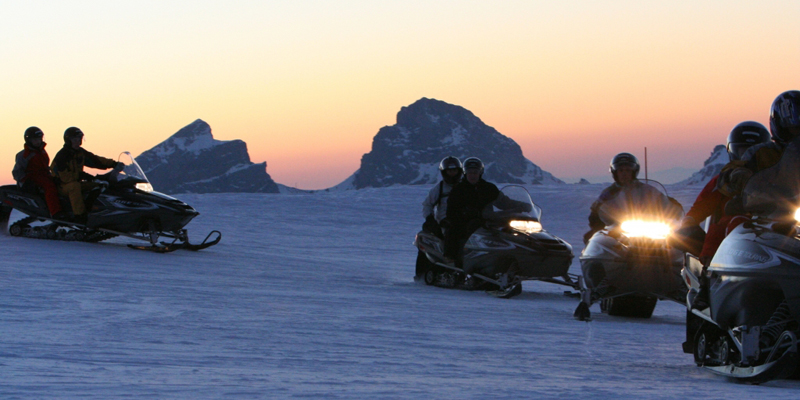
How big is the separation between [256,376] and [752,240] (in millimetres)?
2199

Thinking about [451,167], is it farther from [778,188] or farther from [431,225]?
[778,188]

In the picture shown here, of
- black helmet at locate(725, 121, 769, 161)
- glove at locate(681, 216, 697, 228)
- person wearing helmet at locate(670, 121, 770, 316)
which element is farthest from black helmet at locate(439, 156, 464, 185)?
black helmet at locate(725, 121, 769, 161)

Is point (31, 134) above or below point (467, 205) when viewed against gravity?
above

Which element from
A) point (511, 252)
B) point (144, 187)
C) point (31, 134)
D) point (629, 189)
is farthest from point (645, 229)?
point (31, 134)

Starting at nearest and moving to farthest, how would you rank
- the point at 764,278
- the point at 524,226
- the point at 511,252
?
the point at 764,278 → the point at 511,252 → the point at 524,226

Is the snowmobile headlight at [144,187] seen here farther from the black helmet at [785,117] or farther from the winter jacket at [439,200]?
the black helmet at [785,117]

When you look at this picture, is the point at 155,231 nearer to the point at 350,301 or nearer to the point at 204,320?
the point at 350,301

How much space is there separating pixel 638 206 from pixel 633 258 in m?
0.63

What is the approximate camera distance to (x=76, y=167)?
12.4 meters

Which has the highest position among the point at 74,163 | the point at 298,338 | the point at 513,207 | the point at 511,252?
the point at 74,163

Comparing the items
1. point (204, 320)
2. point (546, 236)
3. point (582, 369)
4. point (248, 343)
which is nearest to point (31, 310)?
point (204, 320)

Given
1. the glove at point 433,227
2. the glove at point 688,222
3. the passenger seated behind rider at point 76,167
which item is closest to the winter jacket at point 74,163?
the passenger seated behind rider at point 76,167

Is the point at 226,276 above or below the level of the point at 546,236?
below

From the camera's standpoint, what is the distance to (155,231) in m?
12.3
